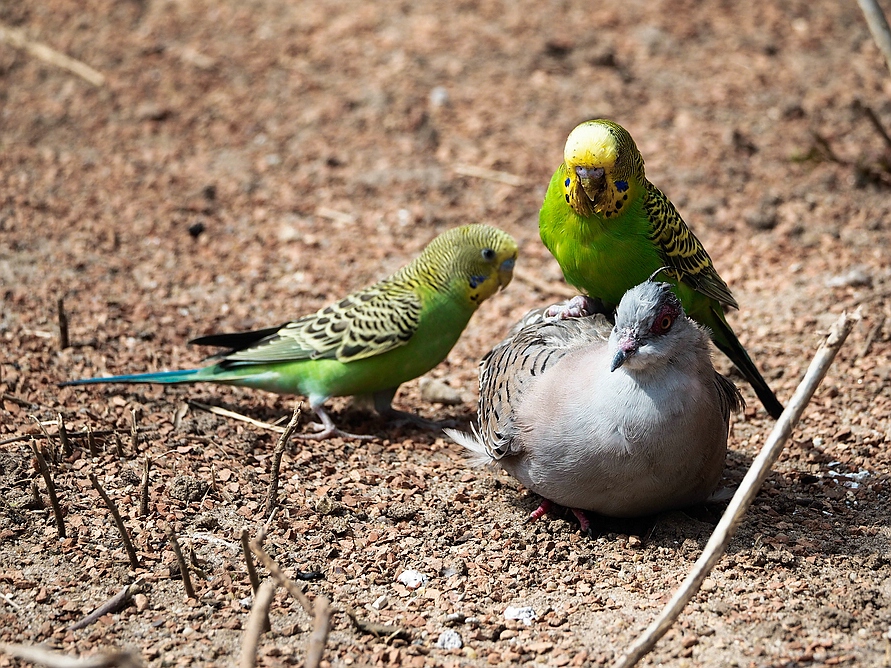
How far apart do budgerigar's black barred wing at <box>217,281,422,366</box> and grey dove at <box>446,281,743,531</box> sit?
1.24 m

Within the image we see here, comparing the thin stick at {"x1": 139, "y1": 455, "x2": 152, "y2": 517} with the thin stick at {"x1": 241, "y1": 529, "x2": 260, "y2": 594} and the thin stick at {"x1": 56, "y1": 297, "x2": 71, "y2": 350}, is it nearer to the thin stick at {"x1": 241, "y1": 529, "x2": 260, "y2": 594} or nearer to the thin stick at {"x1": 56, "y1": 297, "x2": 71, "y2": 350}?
the thin stick at {"x1": 241, "y1": 529, "x2": 260, "y2": 594}

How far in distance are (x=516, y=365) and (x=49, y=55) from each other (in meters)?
7.34

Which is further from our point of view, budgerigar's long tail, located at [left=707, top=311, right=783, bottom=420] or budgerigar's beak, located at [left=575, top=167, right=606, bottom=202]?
A: budgerigar's long tail, located at [left=707, top=311, right=783, bottom=420]

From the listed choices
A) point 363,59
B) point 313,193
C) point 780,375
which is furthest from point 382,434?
point 363,59

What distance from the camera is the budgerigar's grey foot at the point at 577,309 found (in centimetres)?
528

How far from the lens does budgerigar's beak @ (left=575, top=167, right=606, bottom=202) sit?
466 centimetres

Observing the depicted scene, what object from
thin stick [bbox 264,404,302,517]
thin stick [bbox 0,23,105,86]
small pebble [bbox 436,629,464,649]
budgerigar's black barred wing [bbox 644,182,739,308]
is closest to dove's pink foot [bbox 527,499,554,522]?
small pebble [bbox 436,629,464,649]

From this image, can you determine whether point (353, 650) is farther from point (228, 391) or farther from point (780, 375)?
point (780, 375)

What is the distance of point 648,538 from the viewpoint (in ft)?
15.1

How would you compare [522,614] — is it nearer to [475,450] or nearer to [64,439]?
[475,450]

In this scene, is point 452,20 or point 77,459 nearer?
point 77,459

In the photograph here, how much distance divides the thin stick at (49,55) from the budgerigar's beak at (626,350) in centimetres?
729

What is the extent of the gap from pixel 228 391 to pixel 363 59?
184 inches

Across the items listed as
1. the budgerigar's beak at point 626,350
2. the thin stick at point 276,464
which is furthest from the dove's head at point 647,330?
the thin stick at point 276,464
